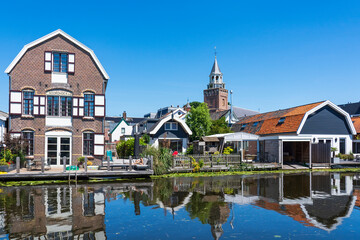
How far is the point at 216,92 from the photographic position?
9625cm

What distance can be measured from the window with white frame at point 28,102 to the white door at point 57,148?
8.16 ft

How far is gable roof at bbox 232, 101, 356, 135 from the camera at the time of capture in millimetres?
27766

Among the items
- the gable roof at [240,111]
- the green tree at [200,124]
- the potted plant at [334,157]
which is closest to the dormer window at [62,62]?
the green tree at [200,124]

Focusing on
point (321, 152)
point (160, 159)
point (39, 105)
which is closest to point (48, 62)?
point (39, 105)

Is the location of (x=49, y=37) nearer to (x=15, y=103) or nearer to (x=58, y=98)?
(x=58, y=98)

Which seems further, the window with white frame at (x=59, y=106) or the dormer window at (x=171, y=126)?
the dormer window at (x=171, y=126)

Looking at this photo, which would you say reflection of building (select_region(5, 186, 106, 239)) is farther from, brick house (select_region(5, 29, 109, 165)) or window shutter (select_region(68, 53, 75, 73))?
window shutter (select_region(68, 53, 75, 73))

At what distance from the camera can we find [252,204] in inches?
484

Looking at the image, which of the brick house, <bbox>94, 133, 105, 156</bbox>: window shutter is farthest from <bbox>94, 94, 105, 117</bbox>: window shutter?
<bbox>94, 133, 105, 156</bbox>: window shutter

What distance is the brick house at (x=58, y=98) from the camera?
2219 cm

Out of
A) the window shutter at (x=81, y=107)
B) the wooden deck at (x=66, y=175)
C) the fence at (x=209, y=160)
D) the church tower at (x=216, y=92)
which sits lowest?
the wooden deck at (x=66, y=175)

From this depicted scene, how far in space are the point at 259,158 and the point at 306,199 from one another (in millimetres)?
16271

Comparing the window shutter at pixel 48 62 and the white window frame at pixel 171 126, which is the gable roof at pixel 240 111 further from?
the window shutter at pixel 48 62

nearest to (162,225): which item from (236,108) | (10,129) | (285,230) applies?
(285,230)
